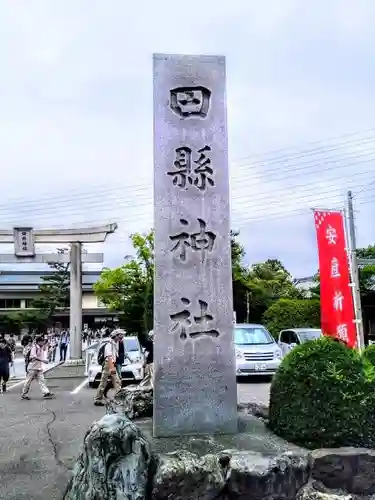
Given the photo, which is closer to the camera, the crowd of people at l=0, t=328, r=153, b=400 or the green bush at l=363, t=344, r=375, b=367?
the green bush at l=363, t=344, r=375, b=367

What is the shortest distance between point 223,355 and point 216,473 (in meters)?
1.69

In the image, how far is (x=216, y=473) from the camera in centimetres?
445

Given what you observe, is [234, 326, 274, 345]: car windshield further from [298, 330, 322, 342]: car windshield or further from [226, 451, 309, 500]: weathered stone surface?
[226, 451, 309, 500]: weathered stone surface

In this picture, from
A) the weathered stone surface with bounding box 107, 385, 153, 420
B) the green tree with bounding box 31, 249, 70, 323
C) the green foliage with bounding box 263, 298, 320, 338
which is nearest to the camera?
the weathered stone surface with bounding box 107, 385, 153, 420

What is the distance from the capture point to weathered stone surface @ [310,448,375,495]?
15.5 feet

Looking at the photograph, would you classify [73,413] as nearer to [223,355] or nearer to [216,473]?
[223,355]

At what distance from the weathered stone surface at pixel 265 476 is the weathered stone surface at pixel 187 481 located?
0.46ft

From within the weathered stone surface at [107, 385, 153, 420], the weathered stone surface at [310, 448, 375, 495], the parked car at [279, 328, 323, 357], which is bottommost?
the weathered stone surface at [310, 448, 375, 495]

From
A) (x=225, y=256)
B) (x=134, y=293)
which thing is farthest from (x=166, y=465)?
(x=134, y=293)

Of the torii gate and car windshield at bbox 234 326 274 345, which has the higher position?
Result: the torii gate

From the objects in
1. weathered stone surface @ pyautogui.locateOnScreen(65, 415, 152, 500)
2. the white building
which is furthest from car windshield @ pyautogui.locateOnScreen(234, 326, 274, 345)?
the white building

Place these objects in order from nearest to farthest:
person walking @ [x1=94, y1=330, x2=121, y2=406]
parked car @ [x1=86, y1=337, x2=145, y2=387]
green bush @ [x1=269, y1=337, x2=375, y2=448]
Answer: green bush @ [x1=269, y1=337, x2=375, y2=448] < person walking @ [x1=94, y1=330, x2=121, y2=406] < parked car @ [x1=86, y1=337, x2=145, y2=387]

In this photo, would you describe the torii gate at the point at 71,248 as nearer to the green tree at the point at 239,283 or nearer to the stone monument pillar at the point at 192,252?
the green tree at the point at 239,283

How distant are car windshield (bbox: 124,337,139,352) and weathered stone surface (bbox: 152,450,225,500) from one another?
1364cm
